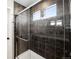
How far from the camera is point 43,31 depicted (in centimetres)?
222

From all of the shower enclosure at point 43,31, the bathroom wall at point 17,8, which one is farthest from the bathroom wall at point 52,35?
the bathroom wall at point 17,8

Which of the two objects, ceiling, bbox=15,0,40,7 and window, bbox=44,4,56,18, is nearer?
window, bbox=44,4,56,18

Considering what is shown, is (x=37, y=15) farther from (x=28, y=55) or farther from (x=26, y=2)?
(x=28, y=55)

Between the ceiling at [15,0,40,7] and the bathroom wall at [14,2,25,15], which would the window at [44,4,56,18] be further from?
the bathroom wall at [14,2,25,15]

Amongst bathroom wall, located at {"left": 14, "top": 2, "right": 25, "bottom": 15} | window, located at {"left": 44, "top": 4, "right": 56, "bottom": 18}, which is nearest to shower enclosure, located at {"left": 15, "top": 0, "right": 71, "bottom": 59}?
window, located at {"left": 44, "top": 4, "right": 56, "bottom": 18}

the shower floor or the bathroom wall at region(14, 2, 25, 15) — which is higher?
the bathroom wall at region(14, 2, 25, 15)

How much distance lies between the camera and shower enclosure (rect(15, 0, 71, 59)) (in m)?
1.78

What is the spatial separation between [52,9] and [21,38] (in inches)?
40.7

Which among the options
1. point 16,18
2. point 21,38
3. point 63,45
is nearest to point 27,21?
point 16,18

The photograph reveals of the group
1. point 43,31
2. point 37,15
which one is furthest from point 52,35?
point 37,15

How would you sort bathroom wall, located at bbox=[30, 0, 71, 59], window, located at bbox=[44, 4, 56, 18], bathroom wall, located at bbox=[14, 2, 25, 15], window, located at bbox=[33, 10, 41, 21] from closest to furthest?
bathroom wall, located at bbox=[30, 0, 71, 59] < window, located at bbox=[44, 4, 56, 18] < bathroom wall, located at bbox=[14, 2, 25, 15] < window, located at bbox=[33, 10, 41, 21]

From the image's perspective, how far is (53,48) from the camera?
199 cm

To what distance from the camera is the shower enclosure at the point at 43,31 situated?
178 centimetres
